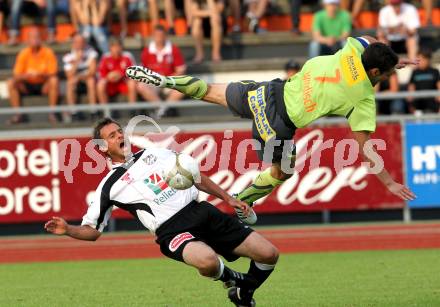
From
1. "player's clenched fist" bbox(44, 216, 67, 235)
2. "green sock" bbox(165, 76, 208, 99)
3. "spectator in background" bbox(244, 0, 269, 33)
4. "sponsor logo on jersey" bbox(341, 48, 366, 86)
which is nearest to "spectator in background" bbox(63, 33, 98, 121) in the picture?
"spectator in background" bbox(244, 0, 269, 33)

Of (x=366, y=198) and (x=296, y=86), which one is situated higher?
(x=296, y=86)

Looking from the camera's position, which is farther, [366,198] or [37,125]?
[37,125]

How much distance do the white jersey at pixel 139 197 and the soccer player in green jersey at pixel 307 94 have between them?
743mm

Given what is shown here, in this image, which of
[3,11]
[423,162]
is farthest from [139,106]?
[3,11]

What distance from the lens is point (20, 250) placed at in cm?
1501

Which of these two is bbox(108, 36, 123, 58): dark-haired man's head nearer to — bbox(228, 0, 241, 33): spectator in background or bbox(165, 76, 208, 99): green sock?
bbox(228, 0, 241, 33): spectator in background

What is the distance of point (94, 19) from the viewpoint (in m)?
18.8

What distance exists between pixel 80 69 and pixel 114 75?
2.74ft

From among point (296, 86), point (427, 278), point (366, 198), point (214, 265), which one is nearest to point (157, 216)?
point (214, 265)

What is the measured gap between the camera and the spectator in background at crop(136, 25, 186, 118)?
17.3 meters

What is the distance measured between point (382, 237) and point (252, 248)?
643 cm

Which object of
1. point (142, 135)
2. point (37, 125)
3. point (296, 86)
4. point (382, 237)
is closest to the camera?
point (296, 86)

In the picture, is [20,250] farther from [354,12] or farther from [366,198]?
[354,12]

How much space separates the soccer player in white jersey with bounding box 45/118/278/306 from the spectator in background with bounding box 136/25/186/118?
853cm
